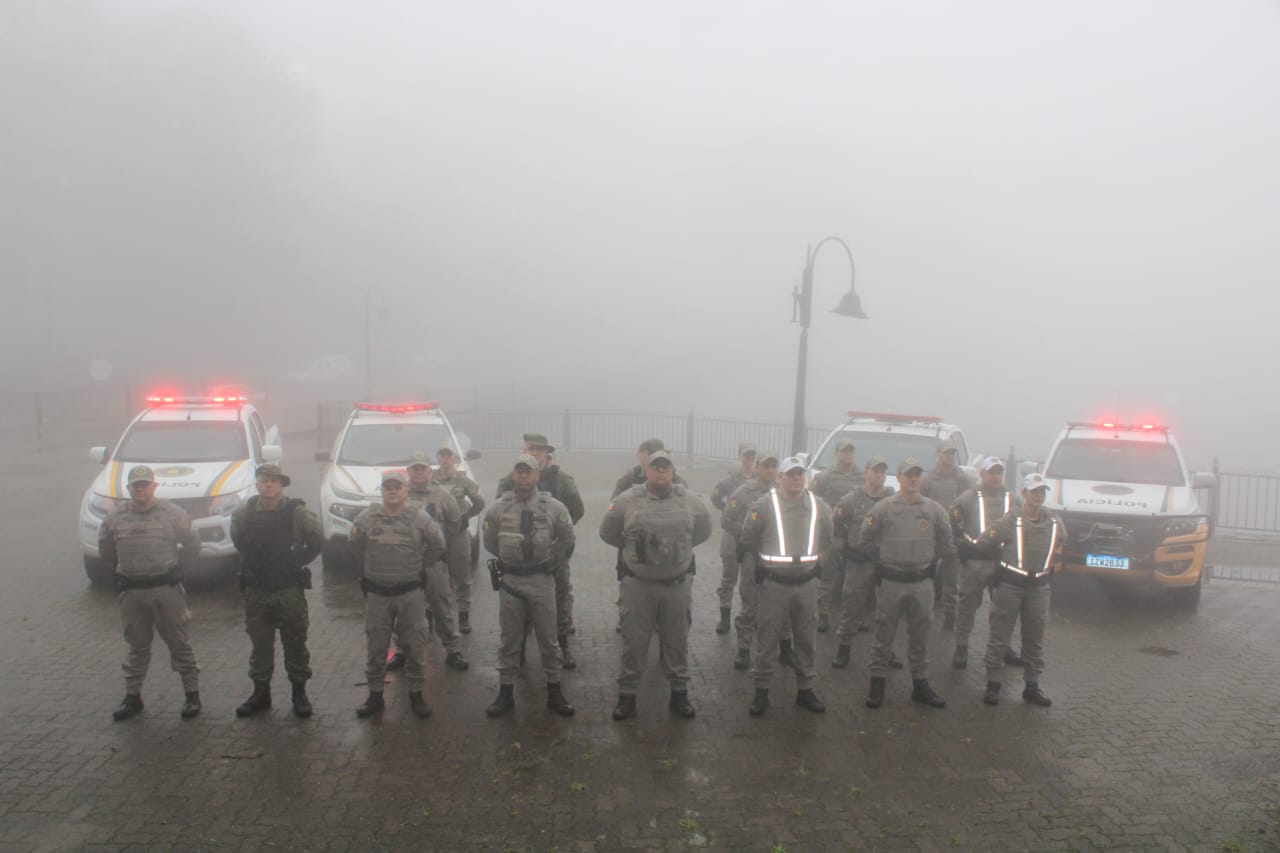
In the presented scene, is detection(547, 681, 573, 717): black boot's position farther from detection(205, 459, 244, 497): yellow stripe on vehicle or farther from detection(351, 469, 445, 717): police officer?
detection(205, 459, 244, 497): yellow stripe on vehicle

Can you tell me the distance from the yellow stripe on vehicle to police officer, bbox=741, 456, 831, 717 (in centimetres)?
614

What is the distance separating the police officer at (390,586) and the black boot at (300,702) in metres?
0.34

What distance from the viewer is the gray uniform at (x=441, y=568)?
735cm

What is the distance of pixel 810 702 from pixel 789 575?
3.07ft

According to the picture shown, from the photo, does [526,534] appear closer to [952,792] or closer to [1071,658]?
[952,792]

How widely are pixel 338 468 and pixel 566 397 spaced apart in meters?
34.9

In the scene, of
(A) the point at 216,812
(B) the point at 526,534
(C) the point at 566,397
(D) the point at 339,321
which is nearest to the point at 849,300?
(B) the point at 526,534

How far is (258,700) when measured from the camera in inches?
257

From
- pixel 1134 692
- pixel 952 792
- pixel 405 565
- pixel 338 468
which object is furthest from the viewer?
pixel 338 468

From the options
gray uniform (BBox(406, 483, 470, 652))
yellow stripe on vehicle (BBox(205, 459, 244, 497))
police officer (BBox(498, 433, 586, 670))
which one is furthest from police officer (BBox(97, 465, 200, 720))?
yellow stripe on vehicle (BBox(205, 459, 244, 497))

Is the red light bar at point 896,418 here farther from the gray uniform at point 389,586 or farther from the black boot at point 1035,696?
the gray uniform at point 389,586

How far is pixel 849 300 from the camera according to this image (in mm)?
17047

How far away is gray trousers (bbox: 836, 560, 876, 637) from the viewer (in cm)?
785

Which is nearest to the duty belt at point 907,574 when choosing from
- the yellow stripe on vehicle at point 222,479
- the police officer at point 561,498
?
the police officer at point 561,498
